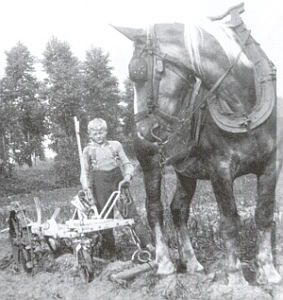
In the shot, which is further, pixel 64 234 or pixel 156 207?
pixel 64 234

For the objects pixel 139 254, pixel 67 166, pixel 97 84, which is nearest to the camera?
pixel 139 254

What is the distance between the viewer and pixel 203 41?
3215 millimetres

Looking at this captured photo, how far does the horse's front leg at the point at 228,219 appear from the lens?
3.19 metres

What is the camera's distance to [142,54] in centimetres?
341

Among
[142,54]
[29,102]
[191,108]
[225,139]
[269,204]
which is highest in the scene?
[29,102]

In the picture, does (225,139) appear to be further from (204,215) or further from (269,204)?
(204,215)

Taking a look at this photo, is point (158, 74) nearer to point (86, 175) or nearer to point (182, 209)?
point (182, 209)

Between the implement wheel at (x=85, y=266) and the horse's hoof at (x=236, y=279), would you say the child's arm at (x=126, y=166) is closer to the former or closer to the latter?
the implement wheel at (x=85, y=266)

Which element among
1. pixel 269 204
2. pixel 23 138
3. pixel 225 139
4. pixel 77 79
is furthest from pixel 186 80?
pixel 23 138

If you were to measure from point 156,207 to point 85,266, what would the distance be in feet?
2.92

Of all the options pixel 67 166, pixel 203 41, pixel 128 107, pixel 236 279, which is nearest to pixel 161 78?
pixel 203 41

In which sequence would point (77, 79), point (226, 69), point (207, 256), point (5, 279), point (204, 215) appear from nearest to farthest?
point (226, 69), point (207, 256), point (5, 279), point (204, 215), point (77, 79)

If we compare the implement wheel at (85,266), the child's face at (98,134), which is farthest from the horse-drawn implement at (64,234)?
the child's face at (98,134)

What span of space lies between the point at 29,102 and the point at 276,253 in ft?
53.0
